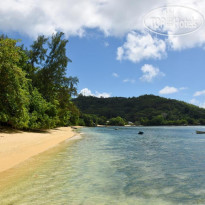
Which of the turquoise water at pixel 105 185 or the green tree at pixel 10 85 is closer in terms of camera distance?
the turquoise water at pixel 105 185

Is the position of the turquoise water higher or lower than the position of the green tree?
lower

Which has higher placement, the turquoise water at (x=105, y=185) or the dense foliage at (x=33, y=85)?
the dense foliage at (x=33, y=85)

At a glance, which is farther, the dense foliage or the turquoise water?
the dense foliage

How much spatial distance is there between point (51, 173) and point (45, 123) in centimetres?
2473

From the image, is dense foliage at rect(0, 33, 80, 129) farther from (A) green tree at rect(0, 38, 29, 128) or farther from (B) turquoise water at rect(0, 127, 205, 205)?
(B) turquoise water at rect(0, 127, 205, 205)

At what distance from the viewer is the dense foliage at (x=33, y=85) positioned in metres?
21.8

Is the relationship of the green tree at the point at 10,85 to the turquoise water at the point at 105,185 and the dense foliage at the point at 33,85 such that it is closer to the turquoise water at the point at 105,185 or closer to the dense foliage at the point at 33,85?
the dense foliage at the point at 33,85

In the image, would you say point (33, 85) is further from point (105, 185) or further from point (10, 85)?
point (105, 185)

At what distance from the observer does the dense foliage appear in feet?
71.5

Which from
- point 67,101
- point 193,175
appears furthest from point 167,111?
point 193,175

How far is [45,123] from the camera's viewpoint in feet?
110

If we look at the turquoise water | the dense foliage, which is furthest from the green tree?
the turquoise water

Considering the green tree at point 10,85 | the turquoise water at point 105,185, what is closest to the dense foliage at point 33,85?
the green tree at point 10,85

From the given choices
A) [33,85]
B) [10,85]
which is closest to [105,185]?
[10,85]
